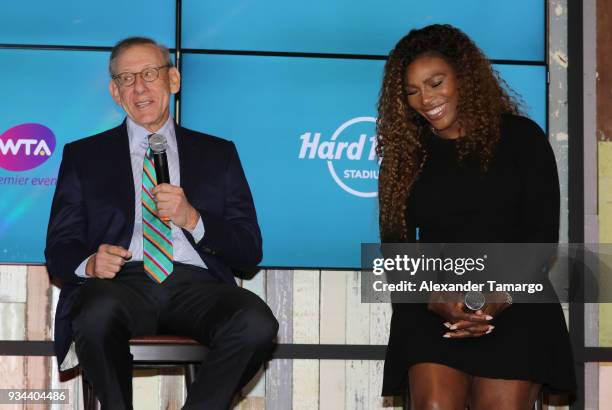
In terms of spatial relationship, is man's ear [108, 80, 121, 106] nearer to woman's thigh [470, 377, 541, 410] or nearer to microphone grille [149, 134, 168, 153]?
microphone grille [149, 134, 168, 153]

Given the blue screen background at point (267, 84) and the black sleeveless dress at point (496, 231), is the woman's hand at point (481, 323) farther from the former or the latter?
the blue screen background at point (267, 84)

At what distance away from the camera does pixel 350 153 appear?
3.69 meters

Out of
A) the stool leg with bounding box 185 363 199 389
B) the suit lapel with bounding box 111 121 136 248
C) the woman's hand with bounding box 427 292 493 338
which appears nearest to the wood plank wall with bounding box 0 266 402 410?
the stool leg with bounding box 185 363 199 389

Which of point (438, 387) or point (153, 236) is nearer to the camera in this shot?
point (438, 387)

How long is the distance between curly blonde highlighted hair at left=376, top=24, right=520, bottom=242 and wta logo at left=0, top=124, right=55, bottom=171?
151cm

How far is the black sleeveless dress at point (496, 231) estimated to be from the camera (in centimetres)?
243

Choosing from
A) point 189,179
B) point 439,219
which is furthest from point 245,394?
point 439,219

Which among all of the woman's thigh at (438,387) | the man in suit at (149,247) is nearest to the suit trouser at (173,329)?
the man in suit at (149,247)

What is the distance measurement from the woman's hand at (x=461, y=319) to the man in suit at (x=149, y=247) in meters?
0.52

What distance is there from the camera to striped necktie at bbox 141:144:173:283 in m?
2.80

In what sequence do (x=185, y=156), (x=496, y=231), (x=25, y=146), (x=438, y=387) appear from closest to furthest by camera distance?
(x=438, y=387)
(x=496, y=231)
(x=185, y=156)
(x=25, y=146)

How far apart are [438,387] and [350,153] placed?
149 cm

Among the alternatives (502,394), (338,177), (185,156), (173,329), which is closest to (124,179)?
(185,156)

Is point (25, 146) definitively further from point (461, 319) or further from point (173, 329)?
point (461, 319)
